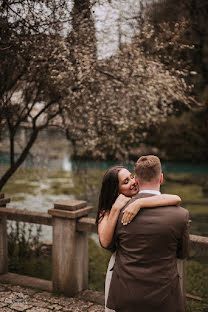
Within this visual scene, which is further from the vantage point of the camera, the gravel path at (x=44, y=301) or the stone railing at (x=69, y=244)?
the stone railing at (x=69, y=244)

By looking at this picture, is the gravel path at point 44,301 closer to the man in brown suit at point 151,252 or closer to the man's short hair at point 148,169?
the man in brown suit at point 151,252

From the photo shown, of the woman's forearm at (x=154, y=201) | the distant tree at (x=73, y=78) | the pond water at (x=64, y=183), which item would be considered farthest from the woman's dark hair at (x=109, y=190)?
the pond water at (x=64, y=183)

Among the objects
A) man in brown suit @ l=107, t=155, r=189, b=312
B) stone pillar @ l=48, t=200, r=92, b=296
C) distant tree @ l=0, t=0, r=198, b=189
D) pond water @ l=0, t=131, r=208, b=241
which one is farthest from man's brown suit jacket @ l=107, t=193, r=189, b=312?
pond water @ l=0, t=131, r=208, b=241

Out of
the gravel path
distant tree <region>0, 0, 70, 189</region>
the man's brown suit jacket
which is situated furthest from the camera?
distant tree <region>0, 0, 70, 189</region>

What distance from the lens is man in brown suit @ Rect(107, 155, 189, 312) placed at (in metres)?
2.26

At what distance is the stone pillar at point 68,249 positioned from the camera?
4.38 meters

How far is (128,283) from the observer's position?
7.72ft

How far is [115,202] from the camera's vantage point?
8.17 ft

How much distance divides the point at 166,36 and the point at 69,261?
14.4 feet

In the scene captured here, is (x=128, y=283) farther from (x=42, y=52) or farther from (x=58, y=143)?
(x=58, y=143)

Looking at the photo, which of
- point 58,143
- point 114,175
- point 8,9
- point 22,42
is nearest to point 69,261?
point 114,175

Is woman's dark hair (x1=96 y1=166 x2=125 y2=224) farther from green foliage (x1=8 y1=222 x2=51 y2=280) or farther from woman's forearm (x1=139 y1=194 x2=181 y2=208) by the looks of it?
green foliage (x1=8 y1=222 x2=51 y2=280)

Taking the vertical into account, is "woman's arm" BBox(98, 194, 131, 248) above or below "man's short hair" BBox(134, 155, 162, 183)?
below

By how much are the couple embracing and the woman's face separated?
0.76 feet
